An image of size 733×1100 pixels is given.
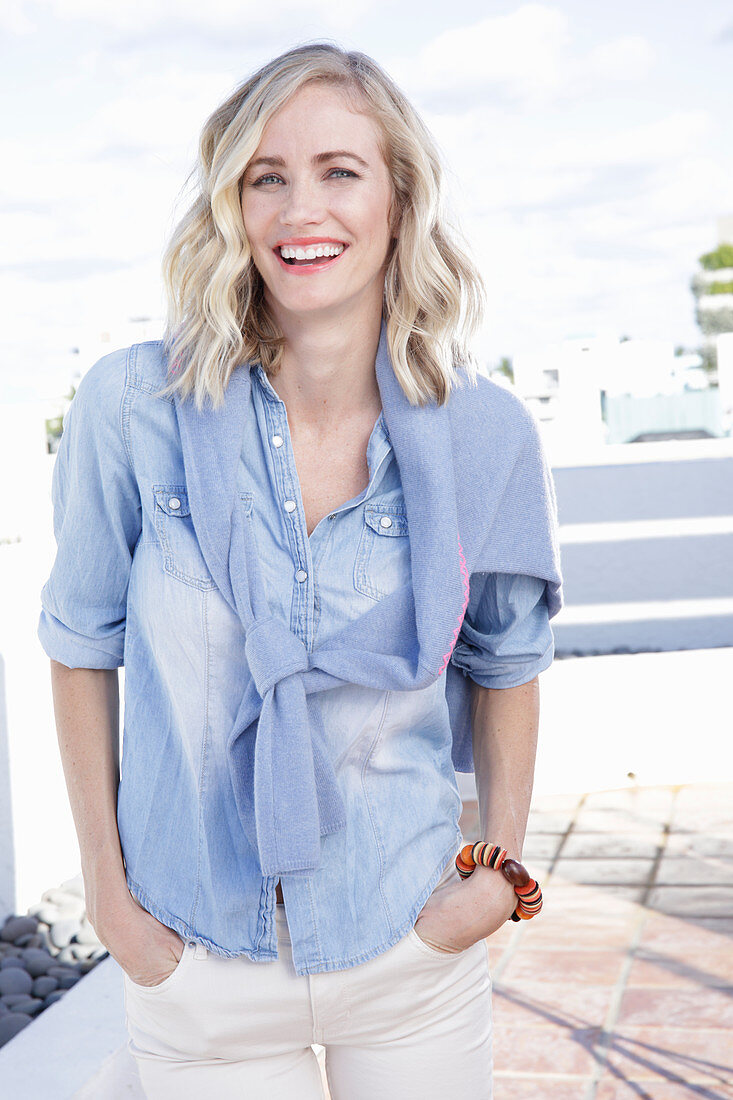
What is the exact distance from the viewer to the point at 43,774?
12.0 feet

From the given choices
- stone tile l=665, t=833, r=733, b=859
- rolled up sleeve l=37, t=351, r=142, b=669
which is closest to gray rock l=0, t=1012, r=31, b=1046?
rolled up sleeve l=37, t=351, r=142, b=669

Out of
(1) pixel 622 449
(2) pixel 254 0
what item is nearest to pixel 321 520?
(1) pixel 622 449

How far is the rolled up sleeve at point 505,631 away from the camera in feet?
4.90

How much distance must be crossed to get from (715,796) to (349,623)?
12.0 feet

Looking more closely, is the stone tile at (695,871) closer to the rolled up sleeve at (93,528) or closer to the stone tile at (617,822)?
the stone tile at (617,822)

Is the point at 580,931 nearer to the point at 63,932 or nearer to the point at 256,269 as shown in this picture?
the point at 63,932

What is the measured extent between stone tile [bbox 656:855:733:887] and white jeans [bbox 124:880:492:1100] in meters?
2.61

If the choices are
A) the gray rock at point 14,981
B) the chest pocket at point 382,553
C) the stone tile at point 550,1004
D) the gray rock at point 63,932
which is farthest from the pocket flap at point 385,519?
the gray rock at point 63,932

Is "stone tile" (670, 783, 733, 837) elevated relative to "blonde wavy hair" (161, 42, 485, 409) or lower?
lower

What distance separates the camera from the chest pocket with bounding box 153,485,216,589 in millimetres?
1302

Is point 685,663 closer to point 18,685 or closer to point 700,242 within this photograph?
point 18,685

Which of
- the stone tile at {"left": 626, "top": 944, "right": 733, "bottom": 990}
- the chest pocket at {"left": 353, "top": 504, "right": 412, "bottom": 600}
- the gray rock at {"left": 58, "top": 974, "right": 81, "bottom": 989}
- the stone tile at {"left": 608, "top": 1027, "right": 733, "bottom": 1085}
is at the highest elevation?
the chest pocket at {"left": 353, "top": 504, "right": 412, "bottom": 600}

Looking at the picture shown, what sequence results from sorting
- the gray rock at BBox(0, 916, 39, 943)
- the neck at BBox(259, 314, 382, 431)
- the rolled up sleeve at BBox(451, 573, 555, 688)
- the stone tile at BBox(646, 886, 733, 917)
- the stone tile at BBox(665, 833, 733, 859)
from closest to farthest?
the neck at BBox(259, 314, 382, 431)
the rolled up sleeve at BBox(451, 573, 555, 688)
the gray rock at BBox(0, 916, 39, 943)
the stone tile at BBox(646, 886, 733, 917)
the stone tile at BBox(665, 833, 733, 859)

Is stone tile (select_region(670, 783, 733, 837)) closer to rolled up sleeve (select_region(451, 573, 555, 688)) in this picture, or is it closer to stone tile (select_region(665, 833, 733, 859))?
stone tile (select_region(665, 833, 733, 859))
